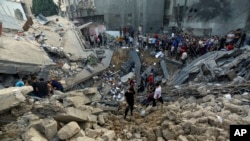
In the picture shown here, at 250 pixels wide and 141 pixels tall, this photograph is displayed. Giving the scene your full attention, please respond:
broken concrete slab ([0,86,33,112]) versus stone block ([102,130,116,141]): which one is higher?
broken concrete slab ([0,86,33,112])

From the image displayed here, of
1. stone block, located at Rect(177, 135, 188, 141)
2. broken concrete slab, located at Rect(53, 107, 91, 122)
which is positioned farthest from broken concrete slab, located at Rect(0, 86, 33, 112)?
stone block, located at Rect(177, 135, 188, 141)

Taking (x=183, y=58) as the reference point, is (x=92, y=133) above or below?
below

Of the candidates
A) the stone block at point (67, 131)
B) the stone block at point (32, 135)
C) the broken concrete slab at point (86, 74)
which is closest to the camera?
the stone block at point (32, 135)

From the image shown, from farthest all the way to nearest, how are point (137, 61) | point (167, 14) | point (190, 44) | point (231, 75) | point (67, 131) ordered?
point (167, 14), point (137, 61), point (190, 44), point (231, 75), point (67, 131)

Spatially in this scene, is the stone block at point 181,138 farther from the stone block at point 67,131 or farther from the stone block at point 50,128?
the stone block at point 50,128

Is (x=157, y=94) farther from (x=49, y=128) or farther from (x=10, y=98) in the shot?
(x=10, y=98)

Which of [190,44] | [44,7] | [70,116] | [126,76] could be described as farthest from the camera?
[44,7]

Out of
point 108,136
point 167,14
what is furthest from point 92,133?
point 167,14

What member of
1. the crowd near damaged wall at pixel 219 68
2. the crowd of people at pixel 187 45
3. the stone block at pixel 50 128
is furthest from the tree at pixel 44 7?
the stone block at pixel 50 128

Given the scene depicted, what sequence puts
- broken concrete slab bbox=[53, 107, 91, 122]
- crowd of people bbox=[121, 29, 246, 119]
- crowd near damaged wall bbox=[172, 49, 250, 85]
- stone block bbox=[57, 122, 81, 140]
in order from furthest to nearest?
crowd of people bbox=[121, 29, 246, 119] < crowd near damaged wall bbox=[172, 49, 250, 85] < broken concrete slab bbox=[53, 107, 91, 122] < stone block bbox=[57, 122, 81, 140]

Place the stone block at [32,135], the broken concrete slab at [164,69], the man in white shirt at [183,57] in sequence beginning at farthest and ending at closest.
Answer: the broken concrete slab at [164,69] < the man in white shirt at [183,57] < the stone block at [32,135]

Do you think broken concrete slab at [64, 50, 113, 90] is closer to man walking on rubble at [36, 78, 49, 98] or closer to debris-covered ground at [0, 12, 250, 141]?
debris-covered ground at [0, 12, 250, 141]

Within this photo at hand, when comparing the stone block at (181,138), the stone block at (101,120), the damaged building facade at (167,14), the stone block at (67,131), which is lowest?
the stone block at (101,120)

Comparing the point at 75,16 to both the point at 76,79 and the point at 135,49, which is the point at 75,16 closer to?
the point at 135,49
